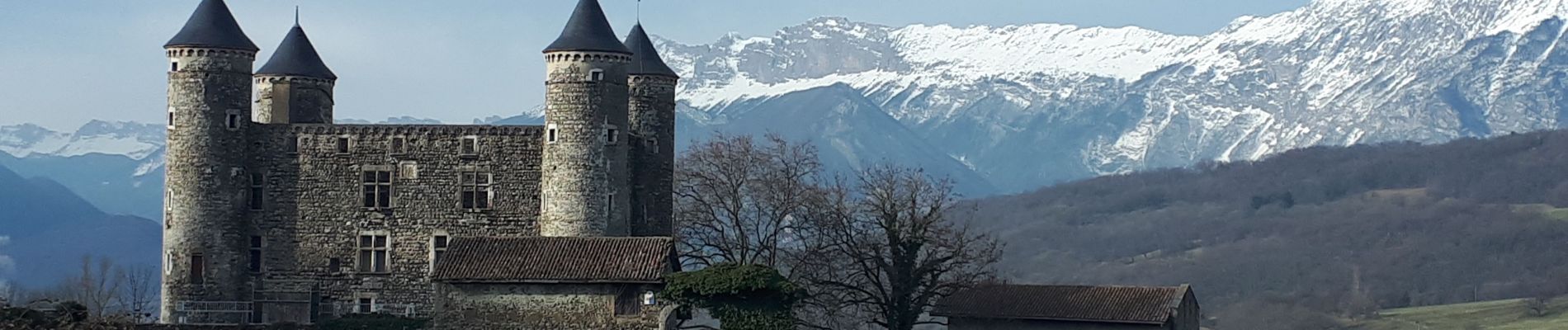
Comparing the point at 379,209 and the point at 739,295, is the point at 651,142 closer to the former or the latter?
the point at 379,209

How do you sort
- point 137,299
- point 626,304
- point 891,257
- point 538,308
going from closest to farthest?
1. point 626,304
2. point 538,308
3. point 891,257
4. point 137,299

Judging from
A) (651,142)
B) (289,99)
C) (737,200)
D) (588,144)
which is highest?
(289,99)

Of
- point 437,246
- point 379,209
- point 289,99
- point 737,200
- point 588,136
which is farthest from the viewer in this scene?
point 737,200

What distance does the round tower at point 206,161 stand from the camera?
67.8 metres

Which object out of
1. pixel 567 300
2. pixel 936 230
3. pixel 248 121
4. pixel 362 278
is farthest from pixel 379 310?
pixel 936 230

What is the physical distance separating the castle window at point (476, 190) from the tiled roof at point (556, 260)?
5946mm

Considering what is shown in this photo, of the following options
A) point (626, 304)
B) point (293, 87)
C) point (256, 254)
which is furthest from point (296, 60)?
point (626, 304)

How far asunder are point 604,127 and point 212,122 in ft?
38.6

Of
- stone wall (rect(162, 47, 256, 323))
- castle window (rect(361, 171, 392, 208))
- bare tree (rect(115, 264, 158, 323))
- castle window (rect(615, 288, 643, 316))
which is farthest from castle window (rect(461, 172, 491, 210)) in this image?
castle window (rect(615, 288, 643, 316))

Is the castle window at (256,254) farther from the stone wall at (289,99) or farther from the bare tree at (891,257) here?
the bare tree at (891,257)

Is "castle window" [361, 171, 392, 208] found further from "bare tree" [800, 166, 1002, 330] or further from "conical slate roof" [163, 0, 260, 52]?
"bare tree" [800, 166, 1002, 330]

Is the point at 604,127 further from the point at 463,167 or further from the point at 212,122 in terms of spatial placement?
the point at 212,122

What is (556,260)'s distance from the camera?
199 ft

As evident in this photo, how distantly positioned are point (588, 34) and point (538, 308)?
1014 cm
